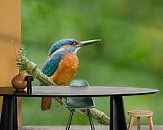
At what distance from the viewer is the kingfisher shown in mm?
5352

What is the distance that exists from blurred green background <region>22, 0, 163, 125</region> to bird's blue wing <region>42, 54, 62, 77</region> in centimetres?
18

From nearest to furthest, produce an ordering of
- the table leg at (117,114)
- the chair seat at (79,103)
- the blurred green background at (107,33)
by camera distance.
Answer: the table leg at (117,114) → the chair seat at (79,103) → the blurred green background at (107,33)

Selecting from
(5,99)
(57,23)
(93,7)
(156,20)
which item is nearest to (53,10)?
(57,23)

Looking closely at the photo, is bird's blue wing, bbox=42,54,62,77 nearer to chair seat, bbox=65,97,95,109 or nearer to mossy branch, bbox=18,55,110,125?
mossy branch, bbox=18,55,110,125

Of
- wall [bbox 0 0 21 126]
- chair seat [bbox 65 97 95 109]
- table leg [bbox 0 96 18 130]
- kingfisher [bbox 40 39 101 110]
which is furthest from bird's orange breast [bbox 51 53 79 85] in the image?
table leg [bbox 0 96 18 130]

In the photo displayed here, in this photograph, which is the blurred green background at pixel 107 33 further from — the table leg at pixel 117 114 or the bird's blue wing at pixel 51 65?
the table leg at pixel 117 114

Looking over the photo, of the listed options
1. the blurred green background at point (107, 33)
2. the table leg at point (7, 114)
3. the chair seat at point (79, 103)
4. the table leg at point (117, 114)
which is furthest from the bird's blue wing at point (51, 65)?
the table leg at point (117, 114)

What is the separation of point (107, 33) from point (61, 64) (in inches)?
29.7

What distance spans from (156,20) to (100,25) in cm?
76

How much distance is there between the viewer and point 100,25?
17.5 feet

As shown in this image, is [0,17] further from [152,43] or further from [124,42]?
[152,43]

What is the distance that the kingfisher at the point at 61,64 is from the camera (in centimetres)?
535

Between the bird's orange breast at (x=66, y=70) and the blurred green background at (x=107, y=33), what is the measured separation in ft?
0.28

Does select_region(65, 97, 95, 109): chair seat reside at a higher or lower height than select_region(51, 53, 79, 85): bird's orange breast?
lower
